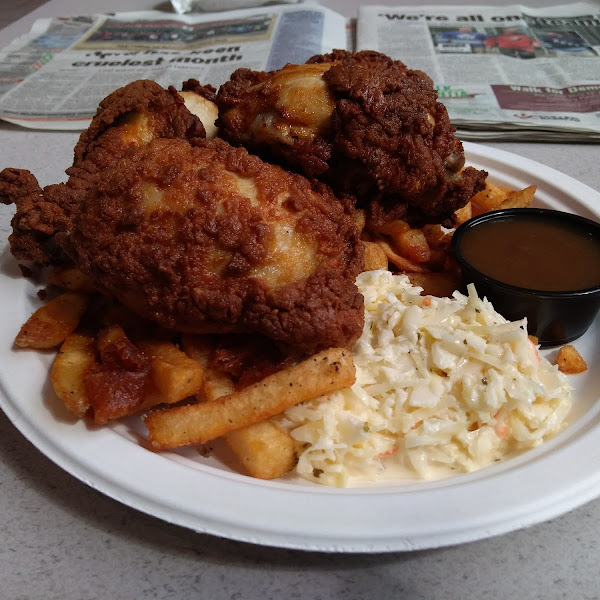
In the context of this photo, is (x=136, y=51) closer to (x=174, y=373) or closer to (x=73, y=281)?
(x=73, y=281)

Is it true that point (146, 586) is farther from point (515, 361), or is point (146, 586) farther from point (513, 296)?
point (513, 296)

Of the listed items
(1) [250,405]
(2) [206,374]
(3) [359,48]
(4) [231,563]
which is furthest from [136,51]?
(4) [231,563]

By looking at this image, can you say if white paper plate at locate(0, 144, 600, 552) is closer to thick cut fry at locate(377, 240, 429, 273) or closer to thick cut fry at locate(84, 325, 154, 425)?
thick cut fry at locate(84, 325, 154, 425)

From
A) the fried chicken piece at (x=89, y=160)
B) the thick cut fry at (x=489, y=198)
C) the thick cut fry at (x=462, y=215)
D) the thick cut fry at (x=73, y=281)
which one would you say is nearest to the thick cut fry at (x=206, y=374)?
the thick cut fry at (x=73, y=281)

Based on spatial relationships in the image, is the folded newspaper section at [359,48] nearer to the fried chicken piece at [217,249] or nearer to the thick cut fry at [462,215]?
the thick cut fry at [462,215]

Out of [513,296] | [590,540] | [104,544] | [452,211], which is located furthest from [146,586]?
[452,211]

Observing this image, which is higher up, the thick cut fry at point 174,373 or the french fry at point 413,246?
the thick cut fry at point 174,373
